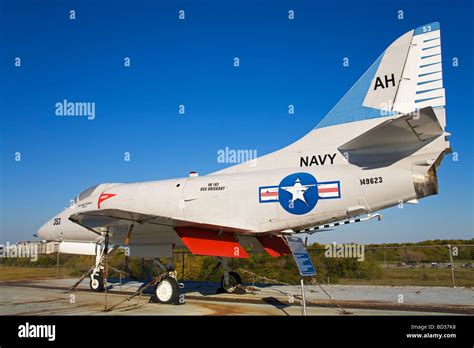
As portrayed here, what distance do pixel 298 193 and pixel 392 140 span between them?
8.95 ft

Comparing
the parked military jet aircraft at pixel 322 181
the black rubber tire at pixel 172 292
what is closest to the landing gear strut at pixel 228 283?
the parked military jet aircraft at pixel 322 181

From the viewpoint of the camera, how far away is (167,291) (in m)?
11.2

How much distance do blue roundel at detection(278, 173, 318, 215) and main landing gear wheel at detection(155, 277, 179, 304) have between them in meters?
3.72

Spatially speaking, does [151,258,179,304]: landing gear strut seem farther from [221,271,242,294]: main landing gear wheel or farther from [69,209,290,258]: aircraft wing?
[221,271,242,294]: main landing gear wheel

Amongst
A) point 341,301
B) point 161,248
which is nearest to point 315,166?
point 341,301

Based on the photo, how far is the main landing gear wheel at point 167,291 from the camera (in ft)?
36.3

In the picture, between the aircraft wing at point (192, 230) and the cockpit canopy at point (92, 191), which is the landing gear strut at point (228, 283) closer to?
the aircraft wing at point (192, 230)

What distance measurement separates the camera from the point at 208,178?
41.8ft

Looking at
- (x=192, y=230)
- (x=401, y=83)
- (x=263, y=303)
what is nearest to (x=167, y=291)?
(x=192, y=230)

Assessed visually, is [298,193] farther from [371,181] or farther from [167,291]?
[167,291]

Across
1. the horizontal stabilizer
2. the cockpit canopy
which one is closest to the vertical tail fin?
the horizontal stabilizer

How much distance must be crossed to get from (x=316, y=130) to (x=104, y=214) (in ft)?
21.2
